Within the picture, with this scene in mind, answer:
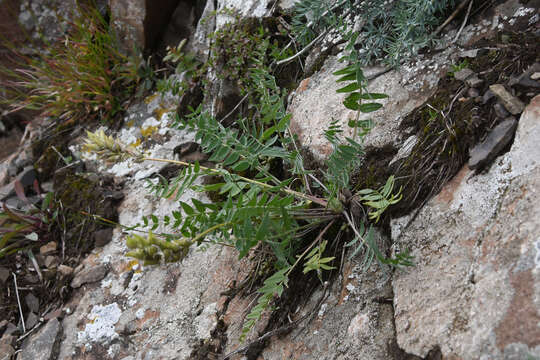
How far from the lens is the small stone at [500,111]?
1.60m

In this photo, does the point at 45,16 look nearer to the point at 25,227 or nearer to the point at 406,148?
the point at 25,227

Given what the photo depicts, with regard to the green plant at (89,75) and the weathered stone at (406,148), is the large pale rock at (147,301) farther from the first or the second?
the green plant at (89,75)

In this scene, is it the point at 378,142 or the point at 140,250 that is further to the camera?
the point at 378,142

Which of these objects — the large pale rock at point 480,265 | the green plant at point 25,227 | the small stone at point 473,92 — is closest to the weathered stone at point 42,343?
the green plant at point 25,227

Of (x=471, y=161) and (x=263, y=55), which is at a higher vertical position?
(x=263, y=55)

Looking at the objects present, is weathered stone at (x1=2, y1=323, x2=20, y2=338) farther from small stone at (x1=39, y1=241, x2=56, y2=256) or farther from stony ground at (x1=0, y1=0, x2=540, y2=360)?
small stone at (x1=39, y1=241, x2=56, y2=256)

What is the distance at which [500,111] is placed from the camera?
5.30ft

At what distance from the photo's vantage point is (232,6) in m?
3.12

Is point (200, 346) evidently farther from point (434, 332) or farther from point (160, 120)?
point (160, 120)

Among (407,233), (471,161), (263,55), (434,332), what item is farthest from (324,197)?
(263,55)

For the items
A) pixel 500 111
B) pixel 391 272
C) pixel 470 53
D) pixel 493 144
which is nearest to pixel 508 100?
pixel 500 111

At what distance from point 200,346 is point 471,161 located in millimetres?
1384

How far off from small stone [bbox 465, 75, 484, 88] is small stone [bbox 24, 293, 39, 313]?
8.98 feet

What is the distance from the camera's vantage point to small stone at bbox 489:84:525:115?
1566mm
